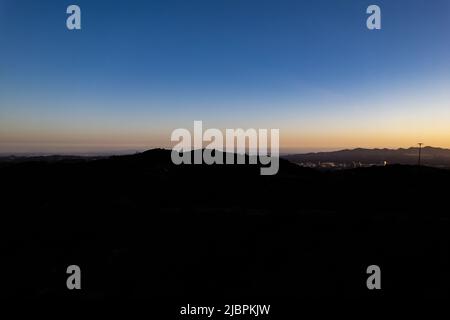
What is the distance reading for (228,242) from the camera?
68.6ft

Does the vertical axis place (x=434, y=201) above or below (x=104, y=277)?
above

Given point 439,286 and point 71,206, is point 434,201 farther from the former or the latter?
point 71,206

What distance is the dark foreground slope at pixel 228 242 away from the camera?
16.7 meters

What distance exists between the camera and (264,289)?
16.2 metres

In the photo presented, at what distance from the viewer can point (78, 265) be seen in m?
19.0

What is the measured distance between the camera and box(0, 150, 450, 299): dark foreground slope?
16.7 metres

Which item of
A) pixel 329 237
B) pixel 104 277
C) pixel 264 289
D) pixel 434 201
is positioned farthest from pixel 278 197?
pixel 104 277

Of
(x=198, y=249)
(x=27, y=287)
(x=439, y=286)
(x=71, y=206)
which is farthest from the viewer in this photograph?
(x=71, y=206)

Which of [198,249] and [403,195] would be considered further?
[403,195]

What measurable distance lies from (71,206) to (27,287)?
1184 cm
